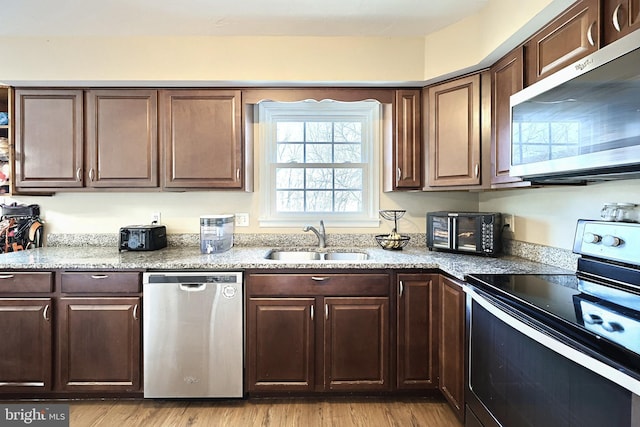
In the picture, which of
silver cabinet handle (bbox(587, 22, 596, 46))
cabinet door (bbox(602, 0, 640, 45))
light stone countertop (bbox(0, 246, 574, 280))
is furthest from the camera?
light stone countertop (bbox(0, 246, 574, 280))

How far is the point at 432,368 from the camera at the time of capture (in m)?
2.04

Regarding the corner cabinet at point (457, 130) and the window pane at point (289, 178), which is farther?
the window pane at point (289, 178)

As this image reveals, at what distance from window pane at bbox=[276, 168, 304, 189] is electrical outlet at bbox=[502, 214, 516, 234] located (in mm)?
1556

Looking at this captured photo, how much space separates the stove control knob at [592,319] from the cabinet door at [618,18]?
983mm

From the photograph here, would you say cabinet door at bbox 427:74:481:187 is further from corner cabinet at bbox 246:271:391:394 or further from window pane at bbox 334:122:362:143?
corner cabinet at bbox 246:271:391:394

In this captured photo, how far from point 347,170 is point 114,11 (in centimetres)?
188

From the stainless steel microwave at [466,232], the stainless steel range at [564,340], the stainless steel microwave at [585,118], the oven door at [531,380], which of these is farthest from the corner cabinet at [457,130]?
the oven door at [531,380]

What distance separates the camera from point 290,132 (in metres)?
2.76

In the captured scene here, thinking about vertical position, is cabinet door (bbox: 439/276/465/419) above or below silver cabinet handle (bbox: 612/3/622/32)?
below

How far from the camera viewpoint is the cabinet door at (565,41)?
1.33 metres

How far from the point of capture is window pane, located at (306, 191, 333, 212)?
278cm

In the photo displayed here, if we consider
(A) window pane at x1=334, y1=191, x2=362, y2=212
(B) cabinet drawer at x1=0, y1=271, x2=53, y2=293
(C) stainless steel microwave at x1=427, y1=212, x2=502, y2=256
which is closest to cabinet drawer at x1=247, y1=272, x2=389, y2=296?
(C) stainless steel microwave at x1=427, y1=212, x2=502, y2=256

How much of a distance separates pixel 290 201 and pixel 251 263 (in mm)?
872

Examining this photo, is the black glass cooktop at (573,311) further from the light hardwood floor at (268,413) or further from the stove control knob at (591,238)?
the light hardwood floor at (268,413)
